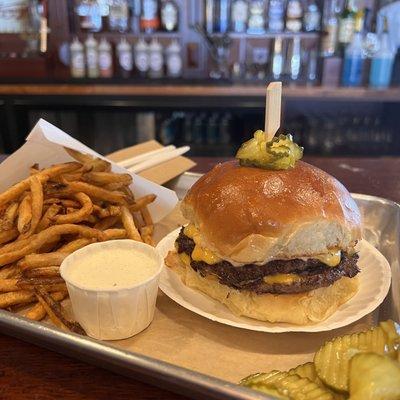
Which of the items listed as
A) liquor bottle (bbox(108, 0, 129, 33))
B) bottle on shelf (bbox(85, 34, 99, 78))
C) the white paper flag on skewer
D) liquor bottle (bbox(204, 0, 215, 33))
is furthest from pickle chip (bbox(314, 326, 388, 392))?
liquor bottle (bbox(108, 0, 129, 33))

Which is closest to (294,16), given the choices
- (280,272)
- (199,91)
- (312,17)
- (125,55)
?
(312,17)

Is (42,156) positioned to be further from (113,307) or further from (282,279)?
(282,279)

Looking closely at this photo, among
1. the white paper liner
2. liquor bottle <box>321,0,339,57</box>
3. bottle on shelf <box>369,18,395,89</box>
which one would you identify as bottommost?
the white paper liner

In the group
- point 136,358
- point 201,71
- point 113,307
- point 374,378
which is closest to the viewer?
point 374,378

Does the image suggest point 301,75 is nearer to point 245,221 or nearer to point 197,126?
point 197,126

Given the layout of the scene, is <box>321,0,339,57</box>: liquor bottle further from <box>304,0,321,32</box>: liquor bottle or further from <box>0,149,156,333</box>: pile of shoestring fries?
<box>0,149,156,333</box>: pile of shoestring fries

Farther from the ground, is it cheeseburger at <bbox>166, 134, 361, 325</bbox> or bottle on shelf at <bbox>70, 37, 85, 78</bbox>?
bottle on shelf at <bbox>70, 37, 85, 78</bbox>
